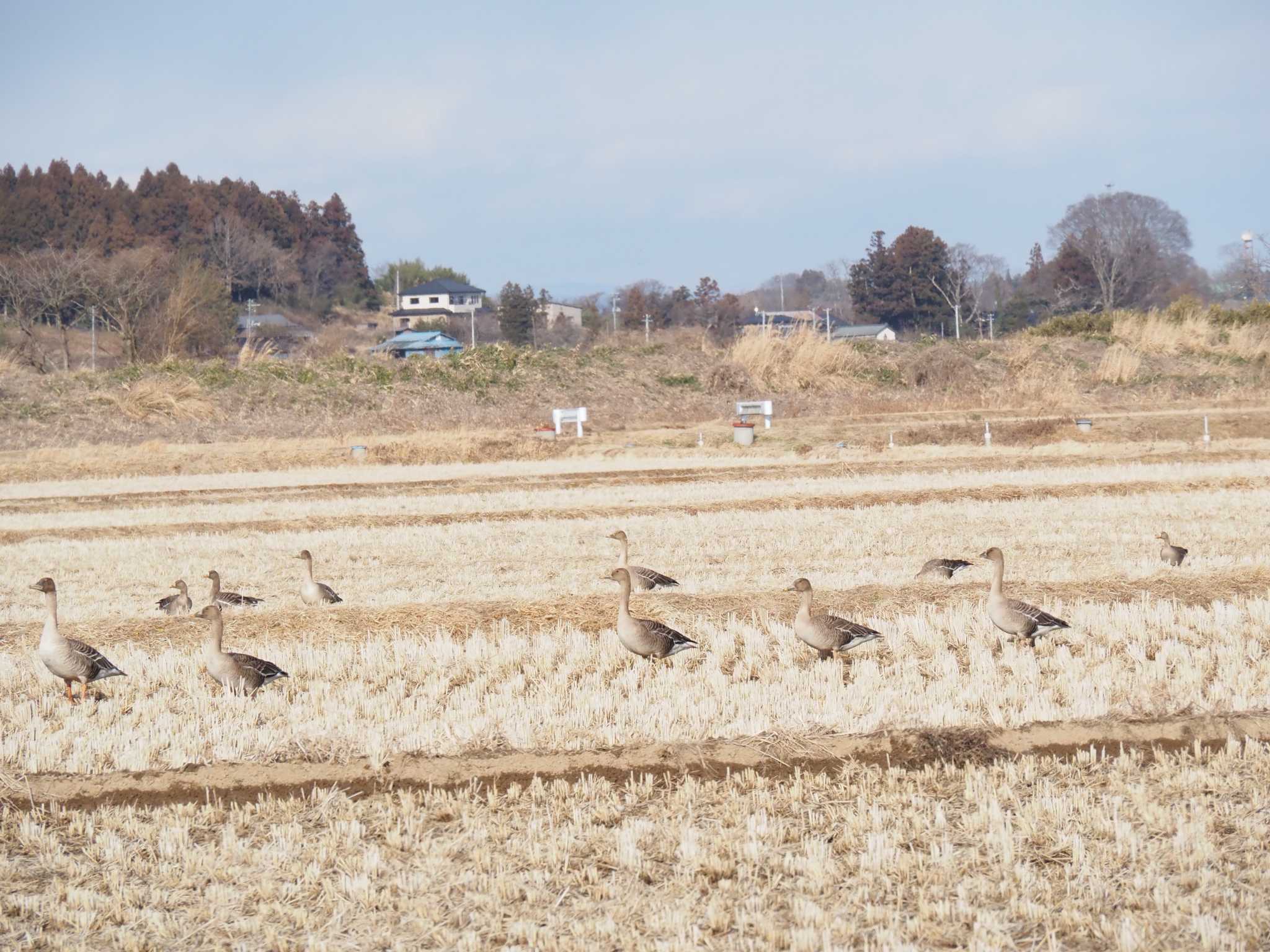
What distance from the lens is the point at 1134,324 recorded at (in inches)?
2245

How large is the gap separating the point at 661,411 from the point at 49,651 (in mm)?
35111

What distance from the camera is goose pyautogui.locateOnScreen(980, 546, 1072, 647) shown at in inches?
378

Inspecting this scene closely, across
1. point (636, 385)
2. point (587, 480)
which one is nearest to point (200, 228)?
point (636, 385)

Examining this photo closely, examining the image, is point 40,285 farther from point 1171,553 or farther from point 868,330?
point 1171,553

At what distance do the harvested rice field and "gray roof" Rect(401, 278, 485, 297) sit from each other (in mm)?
89615

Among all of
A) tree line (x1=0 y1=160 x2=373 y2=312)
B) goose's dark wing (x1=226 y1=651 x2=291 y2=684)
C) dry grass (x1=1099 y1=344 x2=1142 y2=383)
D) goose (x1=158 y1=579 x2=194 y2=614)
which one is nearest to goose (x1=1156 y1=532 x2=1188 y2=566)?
goose's dark wing (x1=226 y1=651 x2=291 y2=684)

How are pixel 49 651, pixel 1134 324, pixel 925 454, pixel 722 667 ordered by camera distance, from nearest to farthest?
pixel 49 651 → pixel 722 667 → pixel 925 454 → pixel 1134 324

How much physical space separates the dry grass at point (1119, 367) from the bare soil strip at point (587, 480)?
21.0 m

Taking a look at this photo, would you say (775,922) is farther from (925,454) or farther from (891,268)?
(891,268)

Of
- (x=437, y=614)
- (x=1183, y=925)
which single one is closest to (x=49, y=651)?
(x=437, y=614)

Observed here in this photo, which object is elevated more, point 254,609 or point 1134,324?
point 1134,324

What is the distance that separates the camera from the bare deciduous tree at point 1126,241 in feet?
285

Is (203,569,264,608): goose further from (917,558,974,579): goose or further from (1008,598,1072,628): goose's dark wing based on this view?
(1008,598,1072,628): goose's dark wing

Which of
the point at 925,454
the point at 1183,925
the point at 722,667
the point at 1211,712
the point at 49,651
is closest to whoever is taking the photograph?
the point at 1183,925
